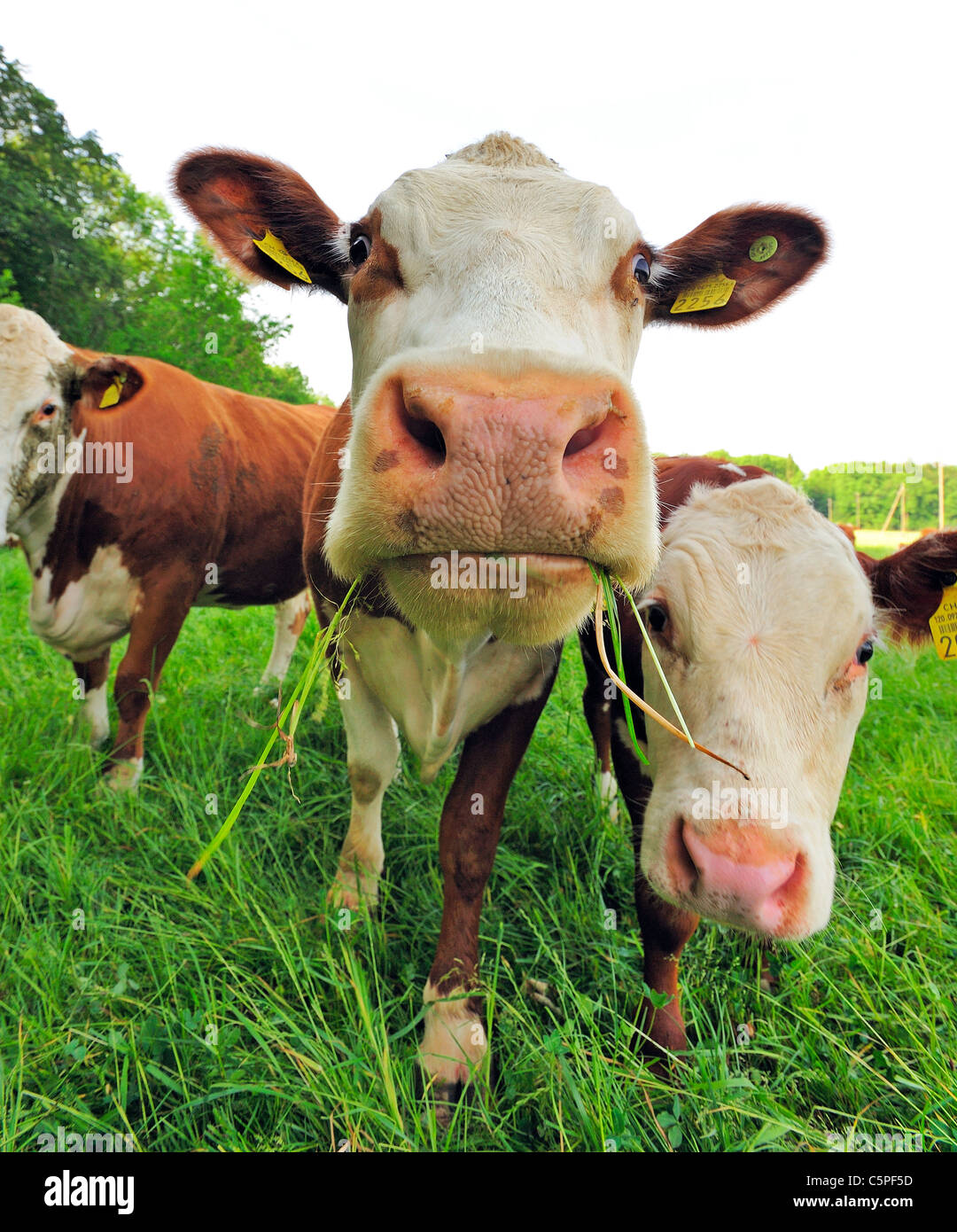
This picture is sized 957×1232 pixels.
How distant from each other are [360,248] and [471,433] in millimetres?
1179

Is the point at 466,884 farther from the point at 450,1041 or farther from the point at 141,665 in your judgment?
the point at 141,665

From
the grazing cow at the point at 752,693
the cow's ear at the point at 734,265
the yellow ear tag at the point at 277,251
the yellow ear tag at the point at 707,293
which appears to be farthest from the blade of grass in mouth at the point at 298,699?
the yellow ear tag at the point at 707,293

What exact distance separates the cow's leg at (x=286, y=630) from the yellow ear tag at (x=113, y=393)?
2.05m

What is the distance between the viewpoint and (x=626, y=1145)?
159 cm

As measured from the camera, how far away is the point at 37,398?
341 cm

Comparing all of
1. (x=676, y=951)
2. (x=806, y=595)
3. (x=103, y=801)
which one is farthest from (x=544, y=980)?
(x=103, y=801)

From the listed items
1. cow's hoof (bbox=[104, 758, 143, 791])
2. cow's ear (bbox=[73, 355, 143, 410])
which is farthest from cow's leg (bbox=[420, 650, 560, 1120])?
cow's ear (bbox=[73, 355, 143, 410])

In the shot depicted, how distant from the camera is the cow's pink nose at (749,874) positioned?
157cm

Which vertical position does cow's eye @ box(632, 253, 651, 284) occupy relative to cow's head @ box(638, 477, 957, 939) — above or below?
above

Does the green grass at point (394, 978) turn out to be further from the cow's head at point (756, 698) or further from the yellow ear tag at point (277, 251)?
the yellow ear tag at point (277, 251)

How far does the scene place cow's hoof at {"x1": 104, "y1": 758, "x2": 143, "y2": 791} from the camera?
132 inches

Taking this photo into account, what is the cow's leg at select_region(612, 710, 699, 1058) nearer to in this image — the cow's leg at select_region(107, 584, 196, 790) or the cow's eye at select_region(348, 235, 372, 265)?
the cow's eye at select_region(348, 235, 372, 265)
